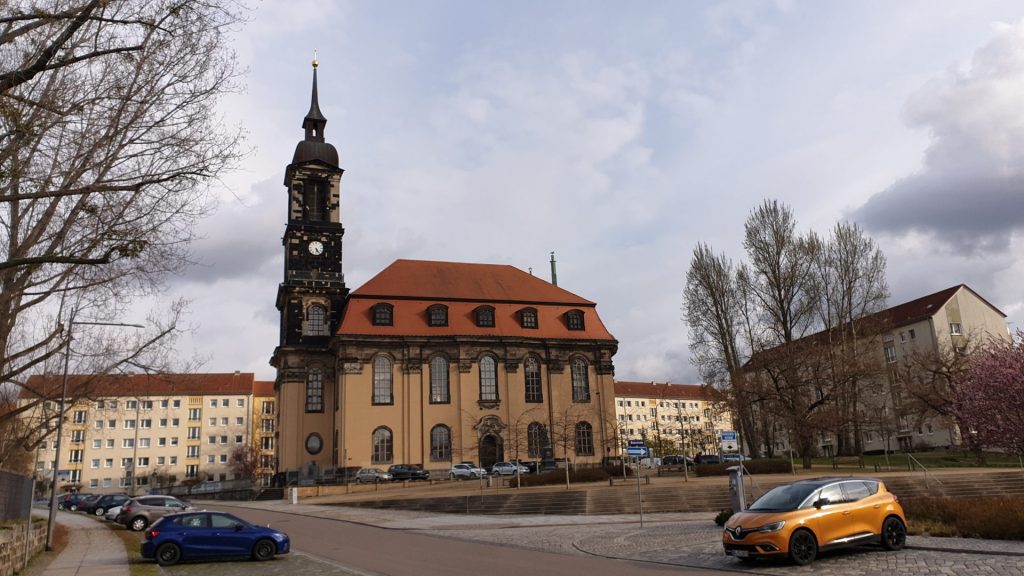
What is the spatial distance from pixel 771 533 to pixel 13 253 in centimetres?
1601

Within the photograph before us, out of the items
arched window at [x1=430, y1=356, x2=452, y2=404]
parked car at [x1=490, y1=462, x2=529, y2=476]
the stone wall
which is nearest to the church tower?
arched window at [x1=430, y1=356, x2=452, y2=404]

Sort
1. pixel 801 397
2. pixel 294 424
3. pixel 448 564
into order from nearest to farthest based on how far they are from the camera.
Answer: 1. pixel 448 564
2. pixel 801 397
3. pixel 294 424

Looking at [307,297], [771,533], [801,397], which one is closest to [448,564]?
[771,533]

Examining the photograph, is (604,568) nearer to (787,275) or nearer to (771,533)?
(771,533)

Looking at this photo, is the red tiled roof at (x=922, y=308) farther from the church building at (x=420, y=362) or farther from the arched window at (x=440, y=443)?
the arched window at (x=440, y=443)

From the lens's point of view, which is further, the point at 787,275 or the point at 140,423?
the point at 140,423

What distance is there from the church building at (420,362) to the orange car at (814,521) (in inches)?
1615

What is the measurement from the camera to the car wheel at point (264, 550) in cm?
1897

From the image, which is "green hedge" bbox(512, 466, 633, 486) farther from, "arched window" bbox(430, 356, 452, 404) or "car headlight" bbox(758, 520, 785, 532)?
"car headlight" bbox(758, 520, 785, 532)

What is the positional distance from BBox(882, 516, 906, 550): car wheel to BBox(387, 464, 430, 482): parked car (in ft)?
133

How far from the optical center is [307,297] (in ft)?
198

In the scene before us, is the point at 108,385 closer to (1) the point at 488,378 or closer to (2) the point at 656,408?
(1) the point at 488,378

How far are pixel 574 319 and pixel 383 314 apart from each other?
15.8 metres

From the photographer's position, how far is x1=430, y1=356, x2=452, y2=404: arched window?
5747 centimetres
